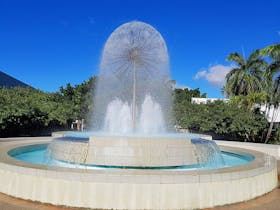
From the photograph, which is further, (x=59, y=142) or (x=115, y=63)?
(x=115, y=63)

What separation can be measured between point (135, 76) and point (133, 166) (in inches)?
204

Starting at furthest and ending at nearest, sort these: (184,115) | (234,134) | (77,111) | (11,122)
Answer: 1. (77,111)
2. (184,115)
3. (234,134)
4. (11,122)

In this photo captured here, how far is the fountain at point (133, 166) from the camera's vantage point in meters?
6.46

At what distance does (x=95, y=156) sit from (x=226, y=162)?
5309 mm

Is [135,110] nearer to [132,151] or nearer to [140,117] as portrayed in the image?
[140,117]

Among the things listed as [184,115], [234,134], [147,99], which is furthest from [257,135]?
[147,99]

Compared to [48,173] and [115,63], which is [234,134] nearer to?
[115,63]

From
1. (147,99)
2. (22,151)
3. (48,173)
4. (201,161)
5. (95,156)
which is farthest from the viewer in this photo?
(147,99)

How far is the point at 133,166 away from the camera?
8.84 meters

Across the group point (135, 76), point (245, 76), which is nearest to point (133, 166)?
point (135, 76)

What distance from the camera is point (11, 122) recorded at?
1986 cm

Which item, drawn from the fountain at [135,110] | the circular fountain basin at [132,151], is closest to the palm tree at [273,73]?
the fountain at [135,110]

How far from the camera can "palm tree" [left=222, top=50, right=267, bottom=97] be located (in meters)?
Result: 30.8

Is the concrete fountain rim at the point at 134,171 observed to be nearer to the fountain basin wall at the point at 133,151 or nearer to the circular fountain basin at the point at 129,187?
the circular fountain basin at the point at 129,187
